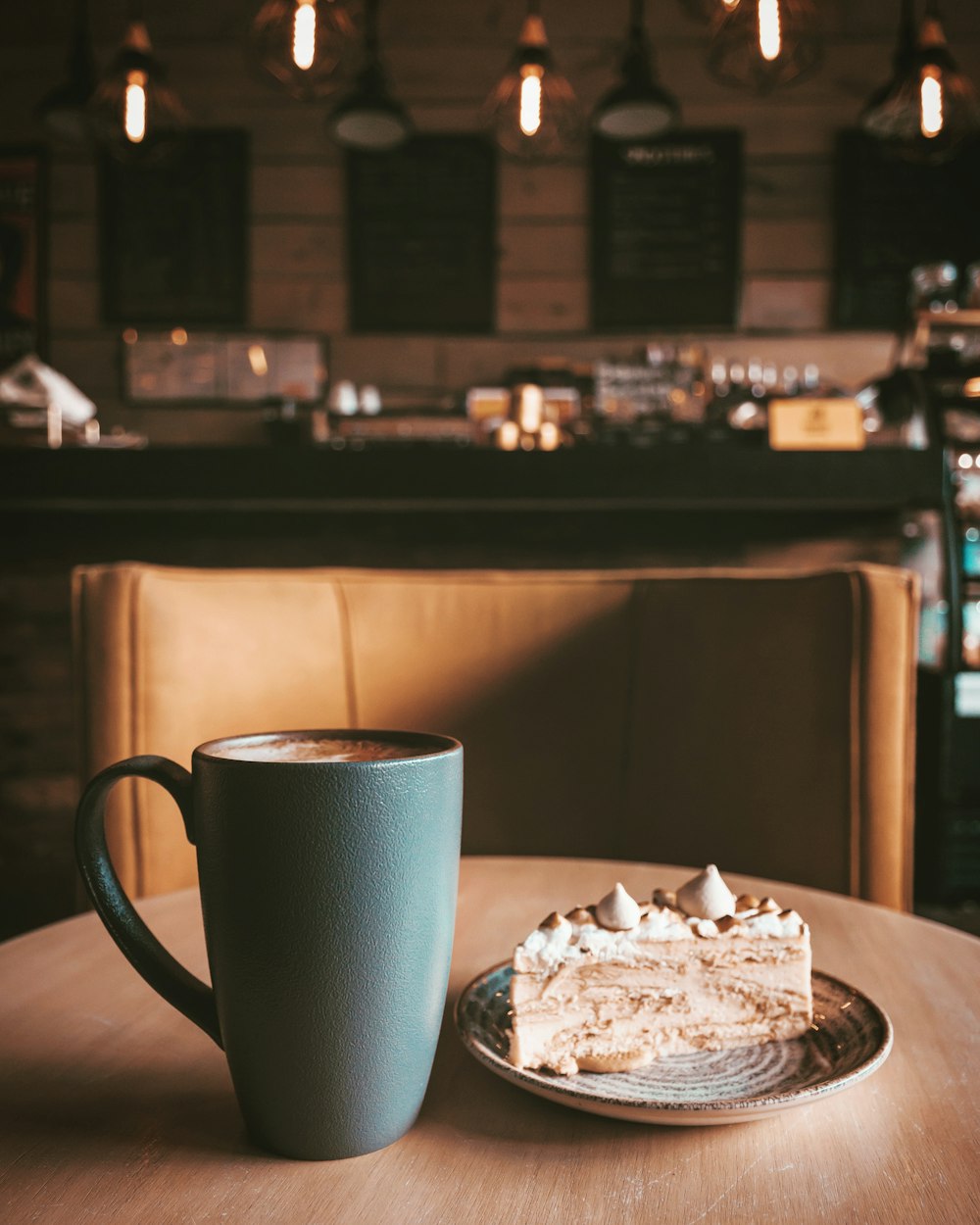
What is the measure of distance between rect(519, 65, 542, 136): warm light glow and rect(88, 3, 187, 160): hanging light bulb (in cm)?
98

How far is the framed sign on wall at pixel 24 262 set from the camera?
158 inches

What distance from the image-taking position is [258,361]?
402cm

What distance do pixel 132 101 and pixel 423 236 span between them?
147cm

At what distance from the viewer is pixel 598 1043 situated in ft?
1.73

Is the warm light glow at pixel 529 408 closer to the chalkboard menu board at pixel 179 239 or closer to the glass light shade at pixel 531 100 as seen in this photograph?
the glass light shade at pixel 531 100

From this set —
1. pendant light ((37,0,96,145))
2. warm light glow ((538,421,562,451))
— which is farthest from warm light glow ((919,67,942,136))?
pendant light ((37,0,96,145))

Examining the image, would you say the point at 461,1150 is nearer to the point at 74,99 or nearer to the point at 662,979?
the point at 662,979

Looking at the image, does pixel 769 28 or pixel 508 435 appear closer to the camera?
pixel 769 28

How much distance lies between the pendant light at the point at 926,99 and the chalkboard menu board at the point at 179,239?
2387mm

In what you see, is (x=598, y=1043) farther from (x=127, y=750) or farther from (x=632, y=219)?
(x=632, y=219)

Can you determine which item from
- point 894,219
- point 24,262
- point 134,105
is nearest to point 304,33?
point 134,105

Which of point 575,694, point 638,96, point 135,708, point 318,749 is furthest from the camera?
point 638,96

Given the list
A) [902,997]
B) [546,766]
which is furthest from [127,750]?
[902,997]

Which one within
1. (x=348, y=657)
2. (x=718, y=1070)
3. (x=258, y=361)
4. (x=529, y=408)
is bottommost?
(x=718, y=1070)
